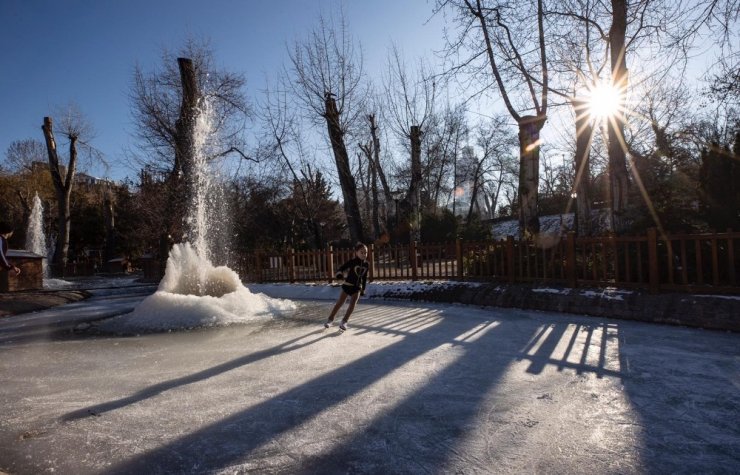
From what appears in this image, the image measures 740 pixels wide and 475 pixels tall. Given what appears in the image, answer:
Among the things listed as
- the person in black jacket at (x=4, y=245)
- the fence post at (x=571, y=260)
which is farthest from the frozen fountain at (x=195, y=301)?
the fence post at (x=571, y=260)

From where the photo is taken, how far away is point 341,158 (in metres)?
21.0

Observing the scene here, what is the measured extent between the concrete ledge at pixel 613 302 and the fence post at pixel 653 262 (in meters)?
0.21

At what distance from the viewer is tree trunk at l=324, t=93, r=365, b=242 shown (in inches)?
824

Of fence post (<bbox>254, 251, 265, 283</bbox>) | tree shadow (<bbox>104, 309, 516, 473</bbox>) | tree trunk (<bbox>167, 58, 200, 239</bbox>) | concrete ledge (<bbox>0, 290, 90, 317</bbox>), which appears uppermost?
tree trunk (<bbox>167, 58, 200, 239</bbox>)

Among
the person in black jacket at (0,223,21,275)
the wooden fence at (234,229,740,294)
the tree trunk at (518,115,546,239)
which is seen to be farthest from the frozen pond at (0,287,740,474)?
the tree trunk at (518,115,546,239)

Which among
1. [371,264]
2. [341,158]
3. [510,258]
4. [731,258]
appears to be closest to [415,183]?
[341,158]

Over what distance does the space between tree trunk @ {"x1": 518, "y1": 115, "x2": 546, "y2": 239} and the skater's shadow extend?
8.72 metres

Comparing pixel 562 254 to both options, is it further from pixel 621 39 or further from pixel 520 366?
pixel 621 39

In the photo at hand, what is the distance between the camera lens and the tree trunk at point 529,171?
13539mm

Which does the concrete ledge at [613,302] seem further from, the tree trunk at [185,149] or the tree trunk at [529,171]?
the tree trunk at [185,149]

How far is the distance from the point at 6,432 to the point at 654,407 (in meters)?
4.98

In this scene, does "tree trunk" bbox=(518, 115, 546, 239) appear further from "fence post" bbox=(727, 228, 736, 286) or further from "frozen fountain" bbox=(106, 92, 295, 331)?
"frozen fountain" bbox=(106, 92, 295, 331)

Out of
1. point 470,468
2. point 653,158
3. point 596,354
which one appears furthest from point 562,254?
point 653,158

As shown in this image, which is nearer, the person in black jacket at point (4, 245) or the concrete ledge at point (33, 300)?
the person in black jacket at point (4, 245)
